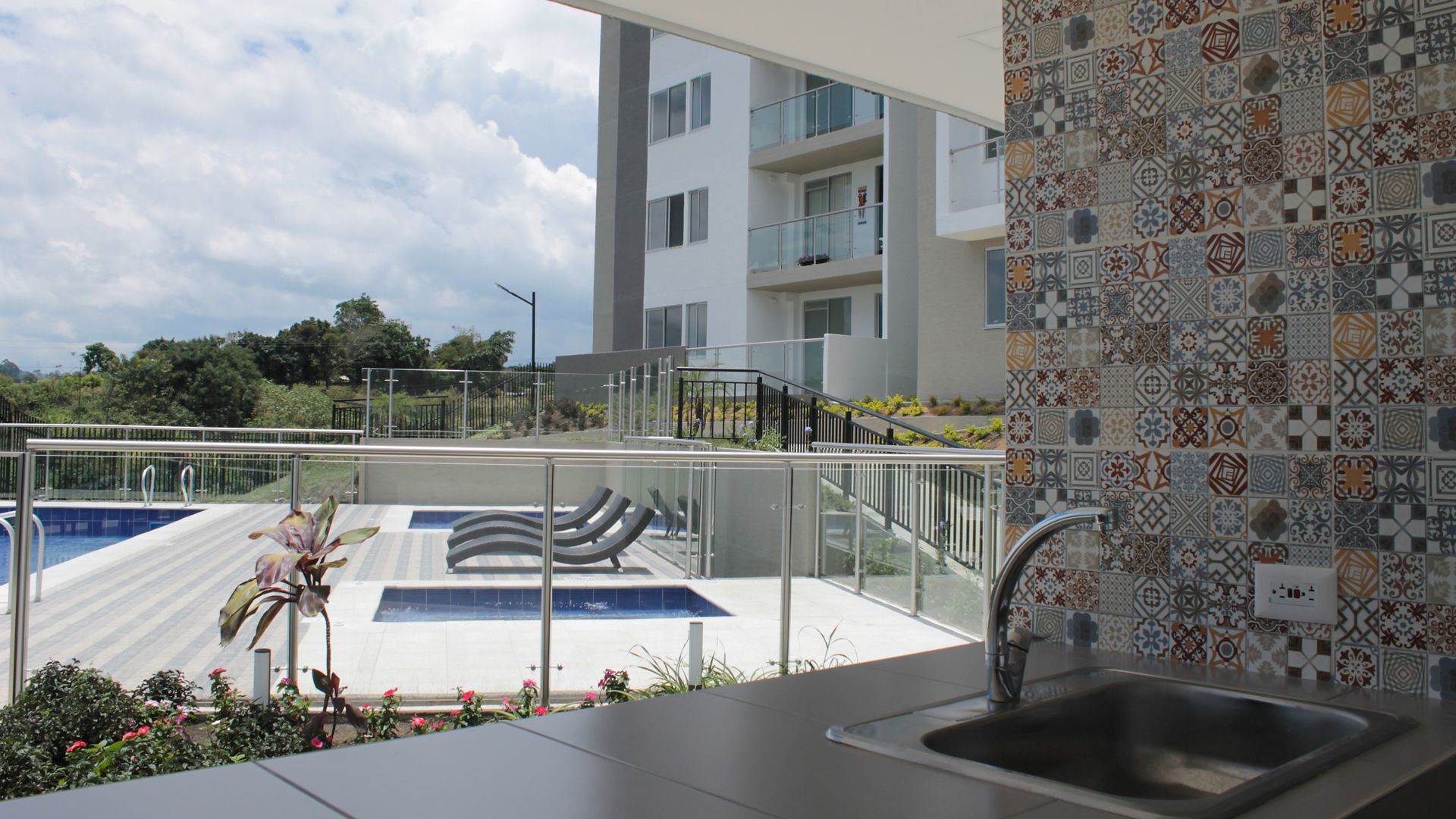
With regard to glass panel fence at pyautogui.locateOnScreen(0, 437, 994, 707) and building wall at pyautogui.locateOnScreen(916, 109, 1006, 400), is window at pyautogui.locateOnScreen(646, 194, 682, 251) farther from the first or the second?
glass panel fence at pyautogui.locateOnScreen(0, 437, 994, 707)

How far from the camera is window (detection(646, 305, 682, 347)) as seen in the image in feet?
60.1

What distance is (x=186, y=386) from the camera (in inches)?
1146

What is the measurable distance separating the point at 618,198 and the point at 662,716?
67.3ft

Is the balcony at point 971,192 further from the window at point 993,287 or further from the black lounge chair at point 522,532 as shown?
the black lounge chair at point 522,532

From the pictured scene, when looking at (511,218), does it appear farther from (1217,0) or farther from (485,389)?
(1217,0)

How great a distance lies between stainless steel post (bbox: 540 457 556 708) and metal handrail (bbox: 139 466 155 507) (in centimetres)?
181

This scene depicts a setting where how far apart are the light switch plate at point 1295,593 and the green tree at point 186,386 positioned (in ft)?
103

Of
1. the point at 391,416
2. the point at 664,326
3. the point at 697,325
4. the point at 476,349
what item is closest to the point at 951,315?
the point at 697,325

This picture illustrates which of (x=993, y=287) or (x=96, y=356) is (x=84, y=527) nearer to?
(x=993, y=287)

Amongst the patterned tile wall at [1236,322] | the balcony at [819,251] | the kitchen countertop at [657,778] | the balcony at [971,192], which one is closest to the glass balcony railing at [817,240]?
the balcony at [819,251]

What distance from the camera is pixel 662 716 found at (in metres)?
1.33

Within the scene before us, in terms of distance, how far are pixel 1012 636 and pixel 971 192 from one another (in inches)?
461

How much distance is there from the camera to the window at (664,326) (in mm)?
18312

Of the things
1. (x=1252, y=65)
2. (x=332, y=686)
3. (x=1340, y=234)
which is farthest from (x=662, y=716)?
(x=332, y=686)
